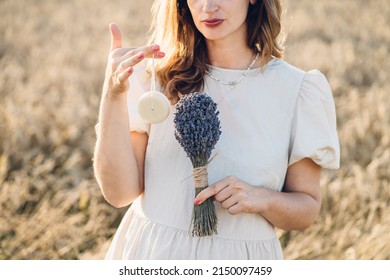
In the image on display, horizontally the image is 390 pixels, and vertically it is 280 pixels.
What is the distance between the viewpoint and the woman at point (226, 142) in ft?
8.05

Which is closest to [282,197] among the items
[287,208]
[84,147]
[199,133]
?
[287,208]

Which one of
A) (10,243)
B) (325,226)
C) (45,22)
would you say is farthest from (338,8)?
(10,243)

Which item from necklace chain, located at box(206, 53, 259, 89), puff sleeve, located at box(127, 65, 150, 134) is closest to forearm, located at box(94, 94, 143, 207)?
puff sleeve, located at box(127, 65, 150, 134)

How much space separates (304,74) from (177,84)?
1.60 ft

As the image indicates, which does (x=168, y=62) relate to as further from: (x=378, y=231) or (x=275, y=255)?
(x=378, y=231)

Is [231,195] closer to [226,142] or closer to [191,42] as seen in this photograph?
[226,142]

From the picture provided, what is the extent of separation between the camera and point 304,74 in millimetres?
2605

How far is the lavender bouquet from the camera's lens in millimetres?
2242

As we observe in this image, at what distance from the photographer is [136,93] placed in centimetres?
261

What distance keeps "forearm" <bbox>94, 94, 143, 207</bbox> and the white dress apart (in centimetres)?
8

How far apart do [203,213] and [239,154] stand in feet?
0.89

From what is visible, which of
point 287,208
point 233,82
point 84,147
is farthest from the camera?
point 84,147

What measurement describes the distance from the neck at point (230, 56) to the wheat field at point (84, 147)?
0.34 meters

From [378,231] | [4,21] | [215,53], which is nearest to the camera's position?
[215,53]
